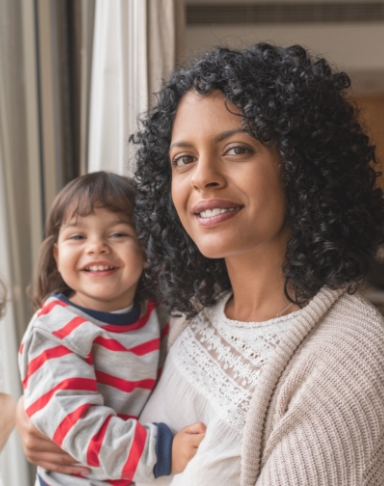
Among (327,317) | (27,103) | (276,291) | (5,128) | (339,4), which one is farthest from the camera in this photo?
(339,4)

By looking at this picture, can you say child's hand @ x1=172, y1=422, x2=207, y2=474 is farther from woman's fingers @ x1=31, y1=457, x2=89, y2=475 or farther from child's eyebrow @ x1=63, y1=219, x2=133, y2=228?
child's eyebrow @ x1=63, y1=219, x2=133, y2=228

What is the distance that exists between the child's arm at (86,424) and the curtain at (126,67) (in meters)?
0.69

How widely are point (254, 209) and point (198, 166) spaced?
0.49 ft

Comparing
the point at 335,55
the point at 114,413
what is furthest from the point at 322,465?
the point at 335,55

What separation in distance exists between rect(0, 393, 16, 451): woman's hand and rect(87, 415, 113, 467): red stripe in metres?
0.38

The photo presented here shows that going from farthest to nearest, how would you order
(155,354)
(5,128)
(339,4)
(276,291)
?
(339,4)
(5,128)
(155,354)
(276,291)

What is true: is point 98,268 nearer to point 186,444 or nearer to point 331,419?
point 186,444

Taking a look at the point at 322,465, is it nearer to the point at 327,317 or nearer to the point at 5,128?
the point at 327,317

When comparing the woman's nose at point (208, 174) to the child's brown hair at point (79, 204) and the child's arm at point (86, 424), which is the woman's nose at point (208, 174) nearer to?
the child's brown hair at point (79, 204)

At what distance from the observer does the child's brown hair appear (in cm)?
161

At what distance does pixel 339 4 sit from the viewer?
4.48m

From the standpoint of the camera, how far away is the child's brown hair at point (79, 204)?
1.61 metres

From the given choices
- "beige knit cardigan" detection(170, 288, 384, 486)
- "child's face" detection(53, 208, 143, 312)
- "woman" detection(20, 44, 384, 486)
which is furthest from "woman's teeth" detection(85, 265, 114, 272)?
"beige knit cardigan" detection(170, 288, 384, 486)

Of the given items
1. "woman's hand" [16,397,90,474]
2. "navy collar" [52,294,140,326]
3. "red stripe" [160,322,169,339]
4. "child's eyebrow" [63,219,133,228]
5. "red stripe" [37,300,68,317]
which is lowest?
"woman's hand" [16,397,90,474]
